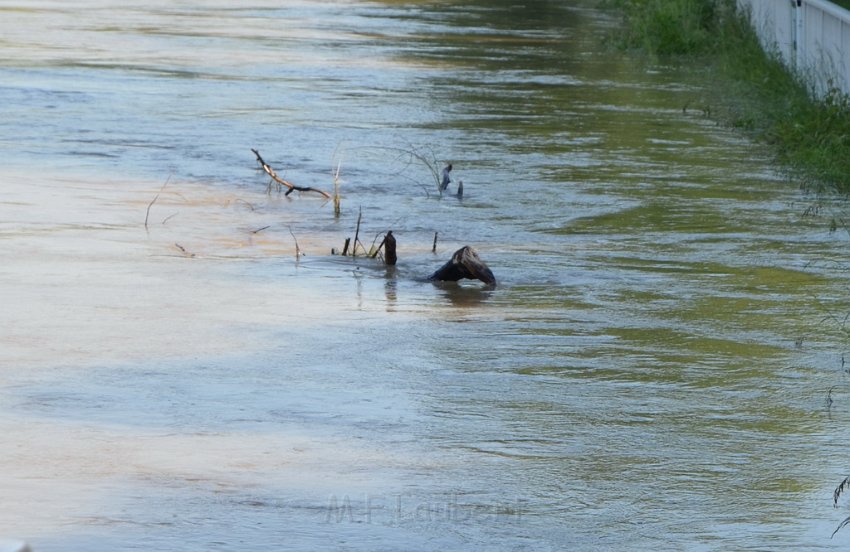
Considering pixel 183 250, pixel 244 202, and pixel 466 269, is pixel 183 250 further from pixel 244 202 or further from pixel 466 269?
pixel 244 202

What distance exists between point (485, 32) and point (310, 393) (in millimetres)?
19883

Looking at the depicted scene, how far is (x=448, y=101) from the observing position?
1806 centimetres

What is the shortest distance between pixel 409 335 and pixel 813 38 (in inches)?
386

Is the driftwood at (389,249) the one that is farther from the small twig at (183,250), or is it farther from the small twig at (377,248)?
the small twig at (183,250)

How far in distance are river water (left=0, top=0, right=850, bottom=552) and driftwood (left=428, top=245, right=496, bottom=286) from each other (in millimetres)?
123

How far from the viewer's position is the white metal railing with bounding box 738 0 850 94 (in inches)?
603

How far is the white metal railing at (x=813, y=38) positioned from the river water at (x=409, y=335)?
1093mm

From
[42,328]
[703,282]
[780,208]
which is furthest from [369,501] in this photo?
[780,208]

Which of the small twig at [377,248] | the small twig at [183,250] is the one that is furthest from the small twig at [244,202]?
the small twig at [377,248]

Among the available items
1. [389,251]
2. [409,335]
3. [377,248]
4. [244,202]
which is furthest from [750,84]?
[409,335]

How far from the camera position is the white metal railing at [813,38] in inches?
603

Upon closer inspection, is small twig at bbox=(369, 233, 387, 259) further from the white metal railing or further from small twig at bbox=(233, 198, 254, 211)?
the white metal railing

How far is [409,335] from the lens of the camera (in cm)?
830

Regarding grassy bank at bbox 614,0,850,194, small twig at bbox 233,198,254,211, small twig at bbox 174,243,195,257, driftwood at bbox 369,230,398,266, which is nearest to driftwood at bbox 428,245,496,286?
driftwood at bbox 369,230,398,266
